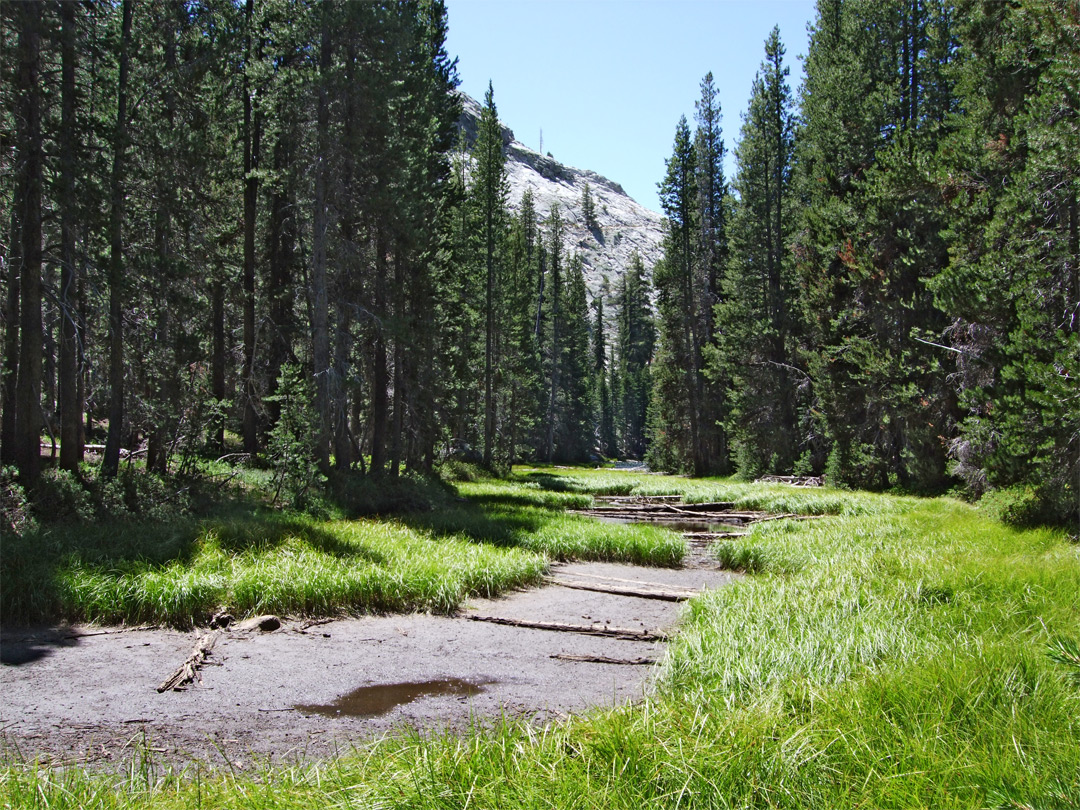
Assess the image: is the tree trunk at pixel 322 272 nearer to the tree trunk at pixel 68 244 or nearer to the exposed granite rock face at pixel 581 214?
the tree trunk at pixel 68 244

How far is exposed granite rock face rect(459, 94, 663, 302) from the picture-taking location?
445 ft

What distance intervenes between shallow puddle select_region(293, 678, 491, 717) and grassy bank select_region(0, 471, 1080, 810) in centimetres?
126

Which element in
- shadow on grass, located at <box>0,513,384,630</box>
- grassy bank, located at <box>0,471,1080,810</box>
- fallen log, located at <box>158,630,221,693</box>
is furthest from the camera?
shadow on grass, located at <box>0,513,384,630</box>

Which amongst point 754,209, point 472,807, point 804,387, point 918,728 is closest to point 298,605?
point 472,807

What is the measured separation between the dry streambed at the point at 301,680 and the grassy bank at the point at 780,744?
0.61m

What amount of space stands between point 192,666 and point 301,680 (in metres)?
1.00

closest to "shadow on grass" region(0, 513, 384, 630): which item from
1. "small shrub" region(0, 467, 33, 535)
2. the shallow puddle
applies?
"small shrub" region(0, 467, 33, 535)

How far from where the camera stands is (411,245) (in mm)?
19906

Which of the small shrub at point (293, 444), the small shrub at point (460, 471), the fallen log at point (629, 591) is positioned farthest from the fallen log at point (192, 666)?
the small shrub at point (460, 471)

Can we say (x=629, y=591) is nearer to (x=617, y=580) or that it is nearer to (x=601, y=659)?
(x=617, y=580)

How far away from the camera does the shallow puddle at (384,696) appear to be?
534 cm

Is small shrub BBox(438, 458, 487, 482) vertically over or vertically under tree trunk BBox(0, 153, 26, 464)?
under

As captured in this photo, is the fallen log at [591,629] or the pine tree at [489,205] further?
the pine tree at [489,205]

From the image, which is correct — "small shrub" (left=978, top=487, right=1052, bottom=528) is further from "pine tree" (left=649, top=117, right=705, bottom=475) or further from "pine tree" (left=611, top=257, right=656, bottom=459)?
"pine tree" (left=611, top=257, right=656, bottom=459)
